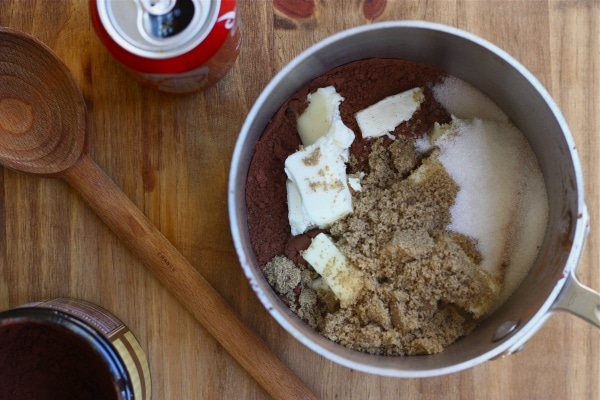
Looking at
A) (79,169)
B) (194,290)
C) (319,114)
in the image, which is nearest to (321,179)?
(319,114)

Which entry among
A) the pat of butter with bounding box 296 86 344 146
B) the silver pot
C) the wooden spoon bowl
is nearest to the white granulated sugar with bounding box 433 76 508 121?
the silver pot

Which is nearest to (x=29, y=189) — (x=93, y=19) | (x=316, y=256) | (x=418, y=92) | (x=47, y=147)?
(x=47, y=147)

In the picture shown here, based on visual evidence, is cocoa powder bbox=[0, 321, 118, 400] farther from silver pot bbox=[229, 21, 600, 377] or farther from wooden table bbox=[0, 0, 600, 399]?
silver pot bbox=[229, 21, 600, 377]

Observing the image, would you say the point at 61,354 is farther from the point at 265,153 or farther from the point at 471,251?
the point at 471,251

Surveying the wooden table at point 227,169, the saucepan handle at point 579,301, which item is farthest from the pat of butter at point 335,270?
the saucepan handle at point 579,301

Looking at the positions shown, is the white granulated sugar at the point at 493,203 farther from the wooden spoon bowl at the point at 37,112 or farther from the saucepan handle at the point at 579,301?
the wooden spoon bowl at the point at 37,112

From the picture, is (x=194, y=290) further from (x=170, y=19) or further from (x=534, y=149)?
(x=534, y=149)
